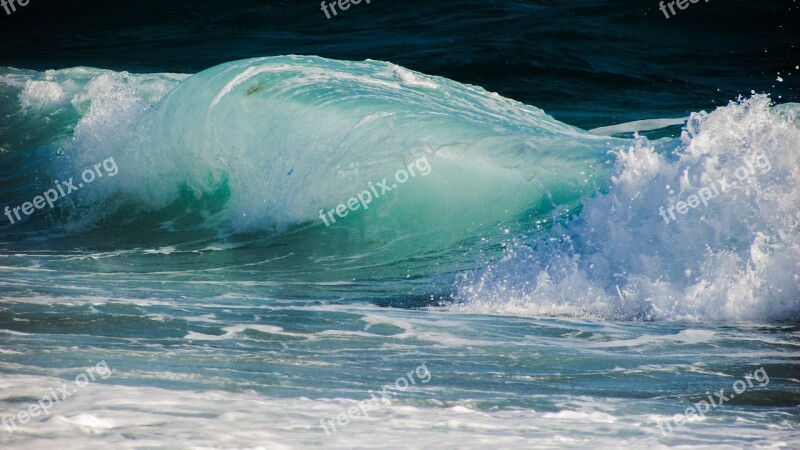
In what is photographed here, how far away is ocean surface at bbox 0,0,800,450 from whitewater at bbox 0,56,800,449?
2 cm

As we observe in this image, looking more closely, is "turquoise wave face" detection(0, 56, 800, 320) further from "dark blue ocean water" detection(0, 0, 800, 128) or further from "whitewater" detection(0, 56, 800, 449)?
"dark blue ocean water" detection(0, 0, 800, 128)

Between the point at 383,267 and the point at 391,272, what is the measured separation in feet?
0.64

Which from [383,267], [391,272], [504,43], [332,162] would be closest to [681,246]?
[391,272]

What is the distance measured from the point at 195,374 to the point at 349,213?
467 cm

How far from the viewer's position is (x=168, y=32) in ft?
78.9

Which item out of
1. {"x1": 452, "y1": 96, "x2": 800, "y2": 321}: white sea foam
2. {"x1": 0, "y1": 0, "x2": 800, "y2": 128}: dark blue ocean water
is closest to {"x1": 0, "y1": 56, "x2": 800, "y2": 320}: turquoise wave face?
{"x1": 452, "y1": 96, "x2": 800, "y2": 321}: white sea foam

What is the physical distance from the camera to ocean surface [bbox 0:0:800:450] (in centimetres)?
371

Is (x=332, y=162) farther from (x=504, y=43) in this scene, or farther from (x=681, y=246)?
(x=504, y=43)

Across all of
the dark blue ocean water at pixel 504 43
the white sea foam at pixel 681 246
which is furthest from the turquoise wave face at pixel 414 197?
the dark blue ocean water at pixel 504 43

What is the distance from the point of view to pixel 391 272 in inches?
292

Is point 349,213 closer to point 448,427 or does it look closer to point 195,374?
point 195,374

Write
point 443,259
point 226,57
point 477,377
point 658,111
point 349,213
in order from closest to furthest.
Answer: point 477,377
point 443,259
point 349,213
point 658,111
point 226,57

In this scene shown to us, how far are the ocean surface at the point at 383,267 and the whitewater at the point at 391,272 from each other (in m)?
0.02

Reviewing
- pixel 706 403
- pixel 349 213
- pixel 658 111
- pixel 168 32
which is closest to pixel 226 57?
pixel 168 32
